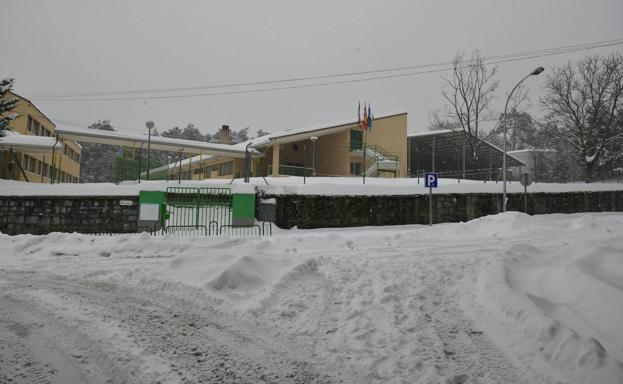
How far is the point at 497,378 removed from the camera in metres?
2.80

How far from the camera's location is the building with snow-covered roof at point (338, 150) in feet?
95.1

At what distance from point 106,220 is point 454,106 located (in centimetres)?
3233

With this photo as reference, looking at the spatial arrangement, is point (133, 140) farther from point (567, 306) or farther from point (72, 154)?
point (567, 306)

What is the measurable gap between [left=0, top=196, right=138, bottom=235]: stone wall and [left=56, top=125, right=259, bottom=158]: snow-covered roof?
9.36 m

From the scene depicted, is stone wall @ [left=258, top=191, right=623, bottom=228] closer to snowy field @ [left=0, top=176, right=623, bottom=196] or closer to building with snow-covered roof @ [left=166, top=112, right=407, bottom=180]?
snowy field @ [left=0, top=176, right=623, bottom=196]

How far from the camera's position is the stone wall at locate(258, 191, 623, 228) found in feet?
51.6

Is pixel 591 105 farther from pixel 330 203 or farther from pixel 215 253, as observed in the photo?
pixel 215 253

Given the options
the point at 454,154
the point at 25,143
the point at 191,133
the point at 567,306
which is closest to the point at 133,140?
the point at 25,143

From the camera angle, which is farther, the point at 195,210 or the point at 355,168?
the point at 355,168

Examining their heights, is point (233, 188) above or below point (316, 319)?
above

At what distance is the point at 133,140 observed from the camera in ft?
82.4

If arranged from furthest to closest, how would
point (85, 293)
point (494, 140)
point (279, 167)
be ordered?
point (494, 140), point (279, 167), point (85, 293)

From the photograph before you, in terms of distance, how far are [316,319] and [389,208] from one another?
1362 centimetres

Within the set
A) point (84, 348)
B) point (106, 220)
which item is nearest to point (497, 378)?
point (84, 348)
